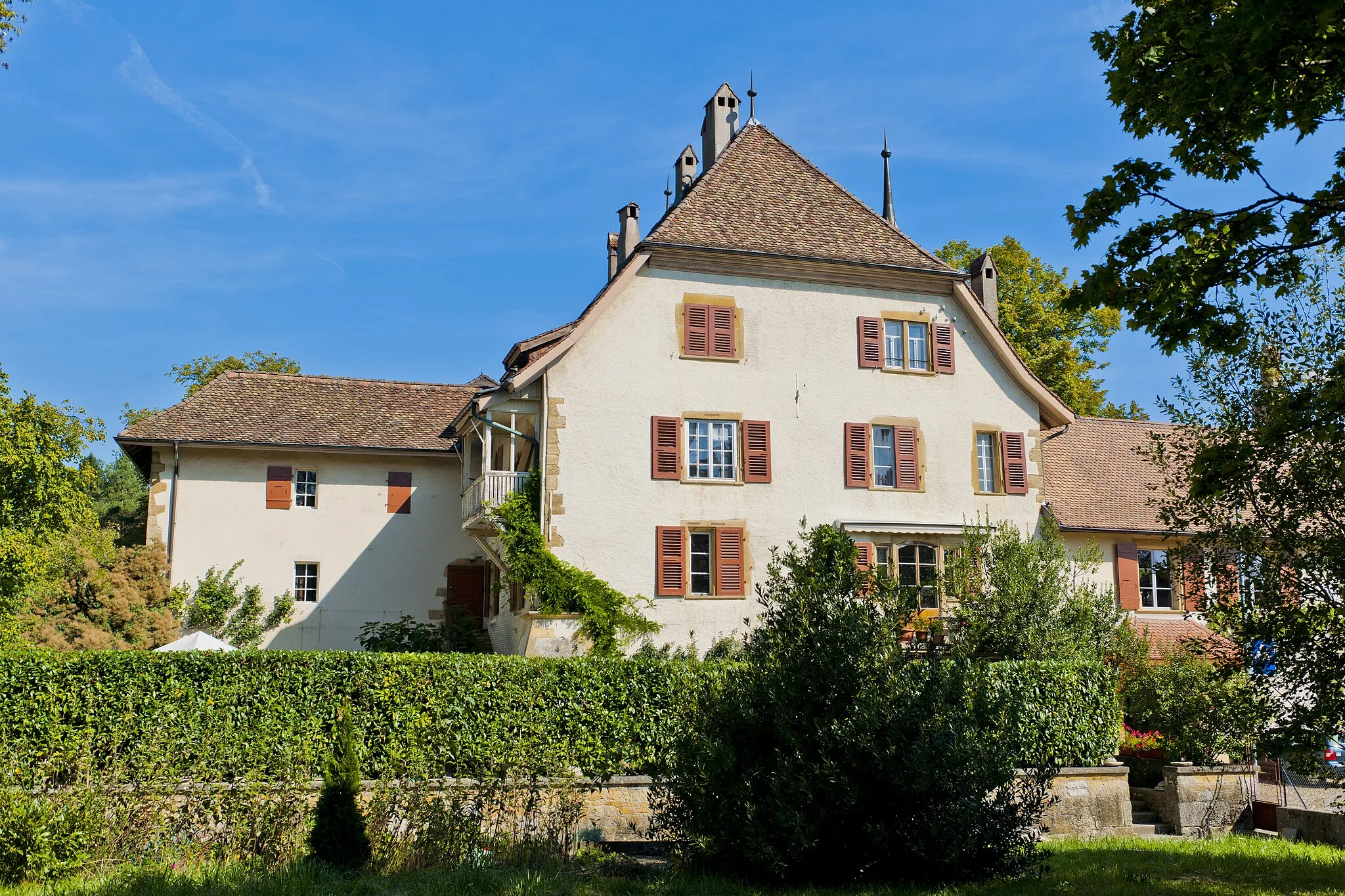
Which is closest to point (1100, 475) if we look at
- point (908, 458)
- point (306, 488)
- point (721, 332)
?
point (908, 458)

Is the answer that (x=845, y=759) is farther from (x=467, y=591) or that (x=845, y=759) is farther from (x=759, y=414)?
(x=467, y=591)

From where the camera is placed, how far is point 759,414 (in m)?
24.4

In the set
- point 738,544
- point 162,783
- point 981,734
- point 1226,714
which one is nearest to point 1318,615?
point 1226,714

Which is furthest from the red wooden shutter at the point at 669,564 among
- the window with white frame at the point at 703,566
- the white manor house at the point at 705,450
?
the window with white frame at the point at 703,566

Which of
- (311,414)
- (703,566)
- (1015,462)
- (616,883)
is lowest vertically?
(616,883)

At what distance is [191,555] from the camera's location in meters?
28.1

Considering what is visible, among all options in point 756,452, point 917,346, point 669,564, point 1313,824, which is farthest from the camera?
point 917,346

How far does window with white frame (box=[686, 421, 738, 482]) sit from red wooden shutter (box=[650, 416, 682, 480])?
0.24 m

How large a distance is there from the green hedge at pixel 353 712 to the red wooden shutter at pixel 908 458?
7664 millimetres

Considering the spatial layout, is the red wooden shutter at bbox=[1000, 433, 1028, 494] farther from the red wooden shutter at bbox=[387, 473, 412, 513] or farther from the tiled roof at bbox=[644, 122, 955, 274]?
the red wooden shutter at bbox=[387, 473, 412, 513]

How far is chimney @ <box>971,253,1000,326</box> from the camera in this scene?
28797 mm

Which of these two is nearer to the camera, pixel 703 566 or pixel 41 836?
pixel 41 836

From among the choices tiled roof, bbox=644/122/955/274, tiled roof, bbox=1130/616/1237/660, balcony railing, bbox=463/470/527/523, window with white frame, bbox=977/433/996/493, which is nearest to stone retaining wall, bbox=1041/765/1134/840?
tiled roof, bbox=1130/616/1237/660

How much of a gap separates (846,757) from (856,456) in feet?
48.0
